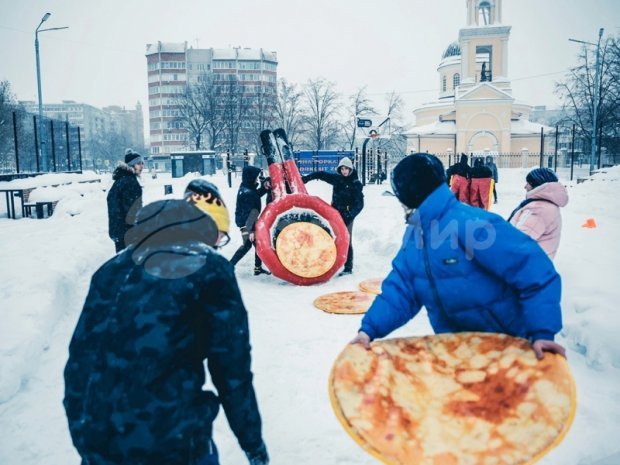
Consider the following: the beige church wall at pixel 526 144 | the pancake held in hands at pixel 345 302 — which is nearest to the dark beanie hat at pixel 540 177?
the pancake held in hands at pixel 345 302

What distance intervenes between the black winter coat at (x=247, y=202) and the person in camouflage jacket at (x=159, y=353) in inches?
258

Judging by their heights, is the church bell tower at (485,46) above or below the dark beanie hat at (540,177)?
above

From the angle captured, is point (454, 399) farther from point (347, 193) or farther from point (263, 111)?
point (263, 111)

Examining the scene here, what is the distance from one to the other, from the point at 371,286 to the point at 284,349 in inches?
115

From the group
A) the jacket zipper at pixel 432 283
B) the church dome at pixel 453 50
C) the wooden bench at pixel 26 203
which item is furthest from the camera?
the church dome at pixel 453 50

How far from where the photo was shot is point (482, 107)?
5166 cm

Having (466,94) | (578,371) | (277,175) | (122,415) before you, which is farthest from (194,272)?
(466,94)

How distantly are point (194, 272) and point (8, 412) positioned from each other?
122 inches

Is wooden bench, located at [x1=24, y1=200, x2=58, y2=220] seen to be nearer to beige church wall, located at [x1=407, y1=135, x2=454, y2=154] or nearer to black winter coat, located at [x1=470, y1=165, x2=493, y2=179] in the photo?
black winter coat, located at [x1=470, y1=165, x2=493, y2=179]

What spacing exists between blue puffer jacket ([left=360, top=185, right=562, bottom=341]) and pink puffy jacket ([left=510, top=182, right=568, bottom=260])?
278cm

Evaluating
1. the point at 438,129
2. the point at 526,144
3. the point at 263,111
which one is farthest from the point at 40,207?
the point at 526,144

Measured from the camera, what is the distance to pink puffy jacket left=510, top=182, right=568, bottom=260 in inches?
194

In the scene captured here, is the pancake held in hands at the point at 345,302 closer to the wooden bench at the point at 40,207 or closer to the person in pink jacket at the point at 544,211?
the person in pink jacket at the point at 544,211

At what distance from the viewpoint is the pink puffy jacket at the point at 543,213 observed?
4934 mm
